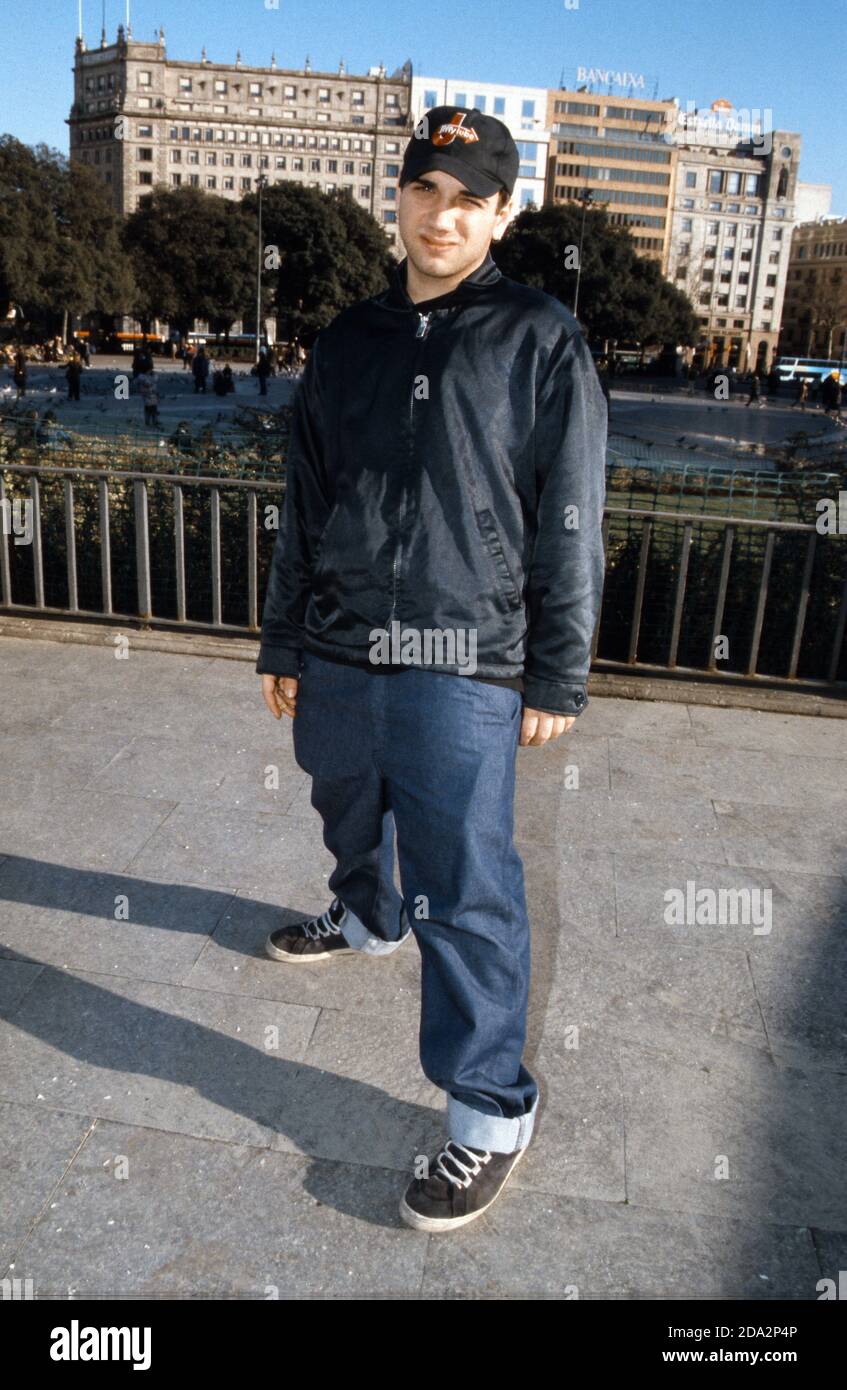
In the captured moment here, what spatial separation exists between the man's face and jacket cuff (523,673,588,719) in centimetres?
86

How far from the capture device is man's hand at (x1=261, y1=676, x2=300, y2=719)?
2.76 m

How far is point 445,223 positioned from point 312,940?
1972 mm

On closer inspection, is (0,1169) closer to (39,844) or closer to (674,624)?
(39,844)

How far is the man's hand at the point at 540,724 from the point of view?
2.38 meters

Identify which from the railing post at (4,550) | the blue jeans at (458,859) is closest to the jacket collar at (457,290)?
the blue jeans at (458,859)

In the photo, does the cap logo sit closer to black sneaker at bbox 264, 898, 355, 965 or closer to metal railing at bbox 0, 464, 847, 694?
black sneaker at bbox 264, 898, 355, 965

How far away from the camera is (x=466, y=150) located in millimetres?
2246

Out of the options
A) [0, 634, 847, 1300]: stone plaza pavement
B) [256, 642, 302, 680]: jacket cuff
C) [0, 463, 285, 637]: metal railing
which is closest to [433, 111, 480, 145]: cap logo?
[256, 642, 302, 680]: jacket cuff

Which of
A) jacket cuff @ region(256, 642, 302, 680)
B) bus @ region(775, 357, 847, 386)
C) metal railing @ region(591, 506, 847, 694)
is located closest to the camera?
jacket cuff @ region(256, 642, 302, 680)

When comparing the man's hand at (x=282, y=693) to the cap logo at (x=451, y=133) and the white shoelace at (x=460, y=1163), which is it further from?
the cap logo at (x=451, y=133)

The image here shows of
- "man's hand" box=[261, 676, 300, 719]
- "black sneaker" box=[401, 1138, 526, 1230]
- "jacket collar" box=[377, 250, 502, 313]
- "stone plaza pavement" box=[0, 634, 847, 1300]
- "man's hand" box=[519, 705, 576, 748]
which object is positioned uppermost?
"jacket collar" box=[377, 250, 502, 313]

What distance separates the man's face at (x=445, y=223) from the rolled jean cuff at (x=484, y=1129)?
175cm

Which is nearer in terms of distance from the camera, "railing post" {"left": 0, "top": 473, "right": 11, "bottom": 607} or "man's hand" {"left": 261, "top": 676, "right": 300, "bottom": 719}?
"man's hand" {"left": 261, "top": 676, "right": 300, "bottom": 719}
